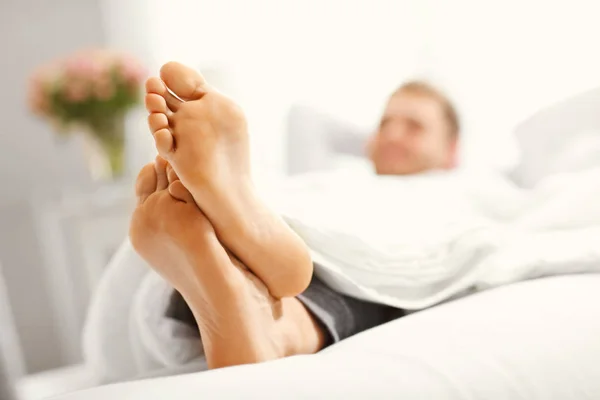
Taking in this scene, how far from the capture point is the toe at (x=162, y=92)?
22.7 inches

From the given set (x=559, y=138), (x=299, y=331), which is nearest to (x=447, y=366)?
(x=299, y=331)

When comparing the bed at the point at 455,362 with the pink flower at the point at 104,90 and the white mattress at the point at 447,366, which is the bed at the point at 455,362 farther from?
the pink flower at the point at 104,90

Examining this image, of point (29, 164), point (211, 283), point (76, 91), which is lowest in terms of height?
point (29, 164)

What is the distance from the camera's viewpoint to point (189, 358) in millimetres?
640

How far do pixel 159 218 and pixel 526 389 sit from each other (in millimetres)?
325

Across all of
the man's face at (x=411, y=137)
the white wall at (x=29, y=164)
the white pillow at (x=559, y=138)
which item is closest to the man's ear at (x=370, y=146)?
the man's face at (x=411, y=137)

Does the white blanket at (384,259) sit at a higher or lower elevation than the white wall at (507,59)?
lower

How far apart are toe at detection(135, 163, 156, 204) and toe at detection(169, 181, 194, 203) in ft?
0.15

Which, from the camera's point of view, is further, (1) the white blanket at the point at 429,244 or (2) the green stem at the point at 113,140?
(2) the green stem at the point at 113,140

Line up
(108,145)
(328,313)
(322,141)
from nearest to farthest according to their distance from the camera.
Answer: (328,313)
(322,141)
(108,145)

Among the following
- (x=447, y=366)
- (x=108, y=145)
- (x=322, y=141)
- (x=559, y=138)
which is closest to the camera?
(x=447, y=366)

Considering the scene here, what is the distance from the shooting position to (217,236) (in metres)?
0.56

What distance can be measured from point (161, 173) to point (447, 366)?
0.34 m

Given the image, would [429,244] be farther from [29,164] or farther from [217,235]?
[29,164]
